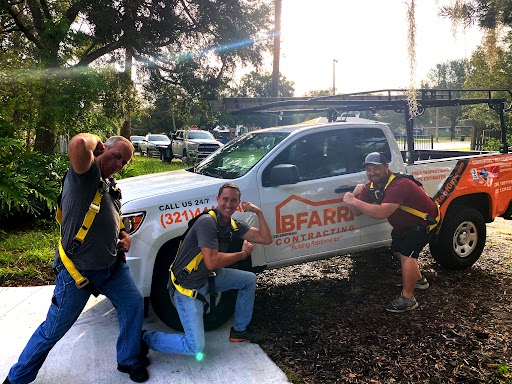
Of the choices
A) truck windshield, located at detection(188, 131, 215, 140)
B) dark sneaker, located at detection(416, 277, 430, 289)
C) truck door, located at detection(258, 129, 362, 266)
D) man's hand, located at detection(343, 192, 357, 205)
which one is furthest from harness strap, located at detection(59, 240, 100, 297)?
truck windshield, located at detection(188, 131, 215, 140)

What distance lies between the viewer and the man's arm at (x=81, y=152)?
260 cm

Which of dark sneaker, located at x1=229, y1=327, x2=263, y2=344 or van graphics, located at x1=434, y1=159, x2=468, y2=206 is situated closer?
dark sneaker, located at x1=229, y1=327, x2=263, y2=344

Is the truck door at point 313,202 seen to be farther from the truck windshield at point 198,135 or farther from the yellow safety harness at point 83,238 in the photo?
the truck windshield at point 198,135

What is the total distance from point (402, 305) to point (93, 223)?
3.05 m

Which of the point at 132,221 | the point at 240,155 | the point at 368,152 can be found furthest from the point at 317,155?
the point at 132,221

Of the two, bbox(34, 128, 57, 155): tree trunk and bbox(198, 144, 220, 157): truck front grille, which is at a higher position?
bbox(34, 128, 57, 155): tree trunk

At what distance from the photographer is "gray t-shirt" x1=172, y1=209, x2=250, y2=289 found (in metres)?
3.31

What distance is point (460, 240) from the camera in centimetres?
552

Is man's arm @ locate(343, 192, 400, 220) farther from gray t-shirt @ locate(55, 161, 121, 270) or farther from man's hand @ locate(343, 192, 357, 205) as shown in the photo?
gray t-shirt @ locate(55, 161, 121, 270)

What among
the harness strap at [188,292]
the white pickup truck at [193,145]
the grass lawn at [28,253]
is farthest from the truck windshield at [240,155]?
the white pickup truck at [193,145]

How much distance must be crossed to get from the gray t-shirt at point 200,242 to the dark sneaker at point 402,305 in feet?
6.39

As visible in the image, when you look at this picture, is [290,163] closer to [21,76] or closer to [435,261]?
[435,261]

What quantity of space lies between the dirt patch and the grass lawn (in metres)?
2.84

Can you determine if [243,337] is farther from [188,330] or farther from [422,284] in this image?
[422,284]
